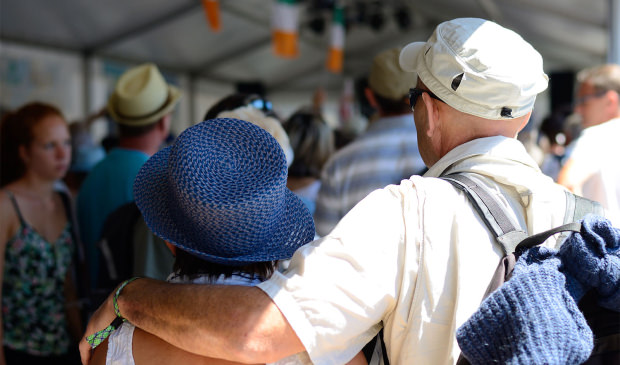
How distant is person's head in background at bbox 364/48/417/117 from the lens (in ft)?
8.54

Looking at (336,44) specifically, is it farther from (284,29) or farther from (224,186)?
(224,186)

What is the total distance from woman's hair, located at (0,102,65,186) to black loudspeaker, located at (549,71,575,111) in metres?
11.6

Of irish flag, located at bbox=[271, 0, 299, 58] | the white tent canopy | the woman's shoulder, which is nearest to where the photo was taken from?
the woman's shoulder

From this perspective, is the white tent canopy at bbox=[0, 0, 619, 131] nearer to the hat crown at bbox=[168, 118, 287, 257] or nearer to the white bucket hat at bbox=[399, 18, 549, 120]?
the white bucket hat at bbox=[399, 18, 549, 120]

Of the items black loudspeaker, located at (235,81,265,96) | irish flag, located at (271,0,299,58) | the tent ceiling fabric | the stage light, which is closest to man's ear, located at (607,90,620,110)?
irish flag, located at (271,0,299,58)

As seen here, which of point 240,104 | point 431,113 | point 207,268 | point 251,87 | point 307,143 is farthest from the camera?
point 251,87

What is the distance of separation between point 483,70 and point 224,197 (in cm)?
60

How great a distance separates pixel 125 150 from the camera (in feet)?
8.49

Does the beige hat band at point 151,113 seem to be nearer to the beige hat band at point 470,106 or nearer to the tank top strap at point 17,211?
the tank top strap at point 17,211

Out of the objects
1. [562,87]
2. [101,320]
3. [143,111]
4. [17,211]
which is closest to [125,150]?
[143,111]

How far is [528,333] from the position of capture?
886 mm

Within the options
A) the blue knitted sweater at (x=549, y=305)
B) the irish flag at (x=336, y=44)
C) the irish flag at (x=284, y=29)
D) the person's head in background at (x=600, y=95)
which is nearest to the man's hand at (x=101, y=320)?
the blue knitted sweater at (x=549, y=305)

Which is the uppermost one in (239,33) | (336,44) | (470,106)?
(470,106)

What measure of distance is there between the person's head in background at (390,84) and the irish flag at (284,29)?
311cm
